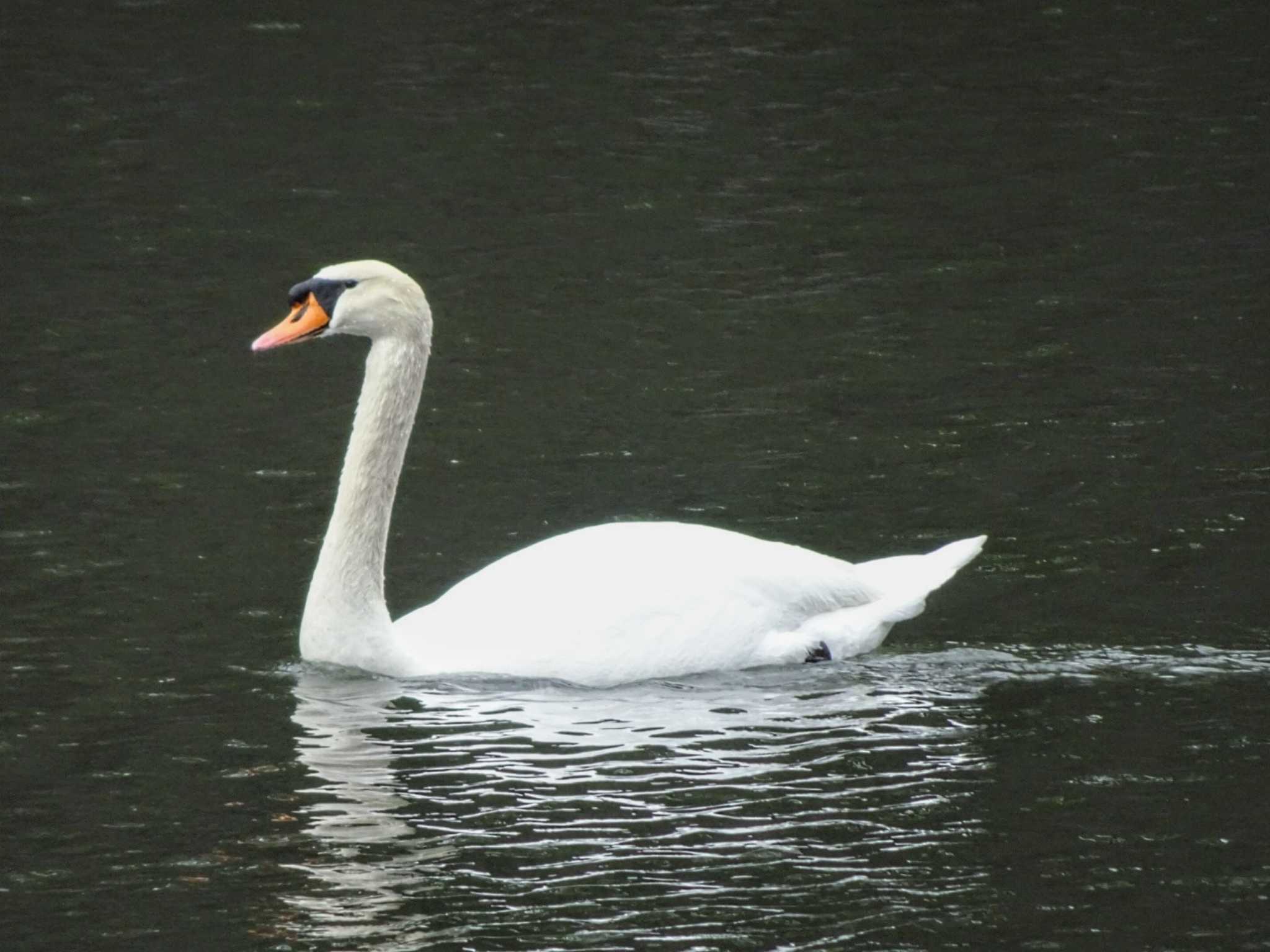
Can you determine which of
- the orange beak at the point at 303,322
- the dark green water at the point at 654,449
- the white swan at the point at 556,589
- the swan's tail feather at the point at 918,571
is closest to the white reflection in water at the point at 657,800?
the dark green water at the point at 654,449

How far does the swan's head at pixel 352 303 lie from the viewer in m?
10.3

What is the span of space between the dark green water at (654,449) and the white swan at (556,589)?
0.16 metres

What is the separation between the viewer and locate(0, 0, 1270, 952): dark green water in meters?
8.41

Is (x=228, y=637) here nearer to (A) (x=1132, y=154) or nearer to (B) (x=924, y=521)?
(B) (x=924, y=521)

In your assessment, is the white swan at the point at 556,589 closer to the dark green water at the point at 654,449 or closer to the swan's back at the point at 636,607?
the swan's back at the point at 636,607

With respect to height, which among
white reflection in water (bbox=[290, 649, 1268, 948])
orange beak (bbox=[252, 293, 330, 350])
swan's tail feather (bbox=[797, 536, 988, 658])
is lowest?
white reflection in water (bbox=[290, 649, 1268, 948])

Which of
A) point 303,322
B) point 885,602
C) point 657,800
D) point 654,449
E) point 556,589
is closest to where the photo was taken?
point 657,800

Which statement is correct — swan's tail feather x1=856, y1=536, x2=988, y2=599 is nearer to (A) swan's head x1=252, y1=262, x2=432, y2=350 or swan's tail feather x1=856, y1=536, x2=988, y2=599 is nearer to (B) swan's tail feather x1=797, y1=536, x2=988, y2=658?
(B) swan's tail feather x1=797, y1=536, x2=988, y2=658

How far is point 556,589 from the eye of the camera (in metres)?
10.1

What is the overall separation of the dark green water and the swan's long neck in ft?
0.76

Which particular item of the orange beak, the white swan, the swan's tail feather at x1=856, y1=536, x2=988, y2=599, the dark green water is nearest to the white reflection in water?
the dark green water

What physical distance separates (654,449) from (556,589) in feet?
10.3

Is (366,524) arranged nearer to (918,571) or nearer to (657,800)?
(657,800)

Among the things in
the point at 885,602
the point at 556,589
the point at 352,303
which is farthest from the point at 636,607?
the point at 352,303
